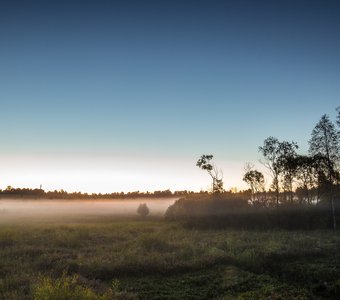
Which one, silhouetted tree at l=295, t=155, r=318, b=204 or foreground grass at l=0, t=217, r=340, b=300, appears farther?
silhouetted tree at l=295, t=155, r=318, b=204

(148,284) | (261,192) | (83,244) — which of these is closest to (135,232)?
(83,244)

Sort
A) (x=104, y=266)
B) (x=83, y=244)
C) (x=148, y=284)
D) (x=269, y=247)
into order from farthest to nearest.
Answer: (x=83, y=244) < (x=269, y=247) < (x=104, y=266) < (x=148, y=284)

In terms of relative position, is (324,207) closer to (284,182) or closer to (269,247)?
(284,182)

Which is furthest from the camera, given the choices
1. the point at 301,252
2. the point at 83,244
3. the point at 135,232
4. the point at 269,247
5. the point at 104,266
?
the point at 135,232

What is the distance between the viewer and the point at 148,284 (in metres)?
19.5

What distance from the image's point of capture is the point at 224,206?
6544 centimetres

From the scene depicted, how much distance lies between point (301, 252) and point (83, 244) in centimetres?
2103

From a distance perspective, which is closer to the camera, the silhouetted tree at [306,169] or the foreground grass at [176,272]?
the foreground grass at [176,272]

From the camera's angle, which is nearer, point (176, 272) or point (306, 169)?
point (176, 272)

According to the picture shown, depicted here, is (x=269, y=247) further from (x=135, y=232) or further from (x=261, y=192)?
(x=261, y=192)

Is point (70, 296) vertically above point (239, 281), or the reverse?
point (70, 296)

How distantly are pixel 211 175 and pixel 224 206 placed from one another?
879cm

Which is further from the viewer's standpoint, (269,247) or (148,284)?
(269,247)

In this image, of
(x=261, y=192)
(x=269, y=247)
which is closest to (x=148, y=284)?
(x=269, y=247)
